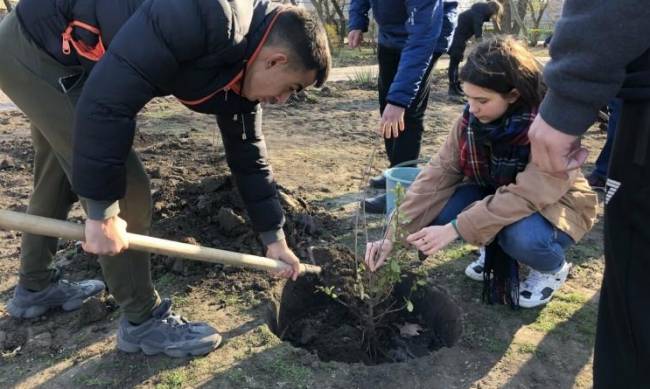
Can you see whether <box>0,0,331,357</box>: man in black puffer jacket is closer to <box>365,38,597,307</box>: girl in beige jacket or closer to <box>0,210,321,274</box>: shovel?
<box>0,210,321,274</box>: shovel

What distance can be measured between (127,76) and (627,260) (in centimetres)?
158

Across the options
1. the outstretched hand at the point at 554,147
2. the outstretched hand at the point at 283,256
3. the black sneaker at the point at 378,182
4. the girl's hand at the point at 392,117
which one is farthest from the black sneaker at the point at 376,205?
the outstretched hand at the point at 554,147

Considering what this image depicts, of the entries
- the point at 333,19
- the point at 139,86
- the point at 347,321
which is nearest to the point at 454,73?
the point at 347,321

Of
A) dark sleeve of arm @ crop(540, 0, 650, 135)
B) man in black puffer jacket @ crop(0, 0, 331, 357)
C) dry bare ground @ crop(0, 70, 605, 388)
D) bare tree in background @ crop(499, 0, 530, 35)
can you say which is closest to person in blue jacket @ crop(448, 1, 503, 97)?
dry bare ground @ crop(0, 70, 605, 388)

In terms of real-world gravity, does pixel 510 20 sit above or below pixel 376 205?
below

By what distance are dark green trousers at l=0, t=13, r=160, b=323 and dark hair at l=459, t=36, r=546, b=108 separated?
1.56m

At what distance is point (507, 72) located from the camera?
8.56 feet

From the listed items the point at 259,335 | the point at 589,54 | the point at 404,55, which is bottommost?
the point at 259,335

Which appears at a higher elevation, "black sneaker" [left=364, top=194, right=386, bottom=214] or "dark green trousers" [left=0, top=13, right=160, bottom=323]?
"dark green trousers" [left=0, top=13, right=160, bottom=323]

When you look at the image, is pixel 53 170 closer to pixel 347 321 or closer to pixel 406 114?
pixel 347 321

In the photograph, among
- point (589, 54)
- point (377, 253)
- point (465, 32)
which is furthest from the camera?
point (465, 32)

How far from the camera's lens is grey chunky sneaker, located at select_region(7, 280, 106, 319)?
2971 mm

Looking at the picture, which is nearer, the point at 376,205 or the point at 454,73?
the point at 376,205

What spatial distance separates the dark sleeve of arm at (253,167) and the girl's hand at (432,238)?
66cm
